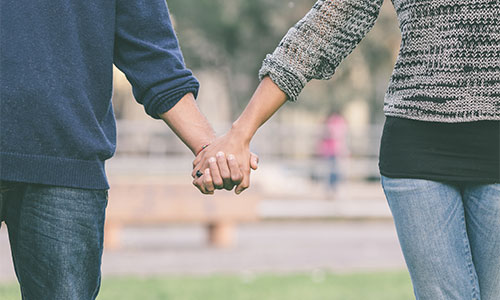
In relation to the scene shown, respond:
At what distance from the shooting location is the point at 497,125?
2.12 meters

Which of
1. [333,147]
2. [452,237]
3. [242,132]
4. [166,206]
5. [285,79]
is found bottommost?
[333,147]

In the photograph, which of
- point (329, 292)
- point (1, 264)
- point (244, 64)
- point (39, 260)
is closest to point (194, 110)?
point (39, 260)

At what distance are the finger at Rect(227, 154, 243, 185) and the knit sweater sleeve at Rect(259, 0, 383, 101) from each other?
0.28 metres

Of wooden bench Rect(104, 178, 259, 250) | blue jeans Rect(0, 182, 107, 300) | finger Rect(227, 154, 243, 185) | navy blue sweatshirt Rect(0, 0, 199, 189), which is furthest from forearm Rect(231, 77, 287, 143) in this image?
wooden bench Rect(104, 178, 259, 250)

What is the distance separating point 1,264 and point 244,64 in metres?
15.9

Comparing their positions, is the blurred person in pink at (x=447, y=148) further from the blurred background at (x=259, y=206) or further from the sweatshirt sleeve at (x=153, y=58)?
the blurred background at (x=259, y=206)

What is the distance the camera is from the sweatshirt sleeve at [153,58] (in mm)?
2293

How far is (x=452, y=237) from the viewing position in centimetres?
214

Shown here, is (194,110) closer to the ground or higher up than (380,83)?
higher up

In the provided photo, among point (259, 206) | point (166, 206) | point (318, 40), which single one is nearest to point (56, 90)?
point (318, 40)

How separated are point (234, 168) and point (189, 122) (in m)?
0.22

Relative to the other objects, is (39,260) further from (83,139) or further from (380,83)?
(380,83)

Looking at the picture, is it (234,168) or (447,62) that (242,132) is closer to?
(234,168)

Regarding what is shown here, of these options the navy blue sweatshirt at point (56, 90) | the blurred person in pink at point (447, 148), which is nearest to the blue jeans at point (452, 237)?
the blurred person in pink at point (447, 148)
